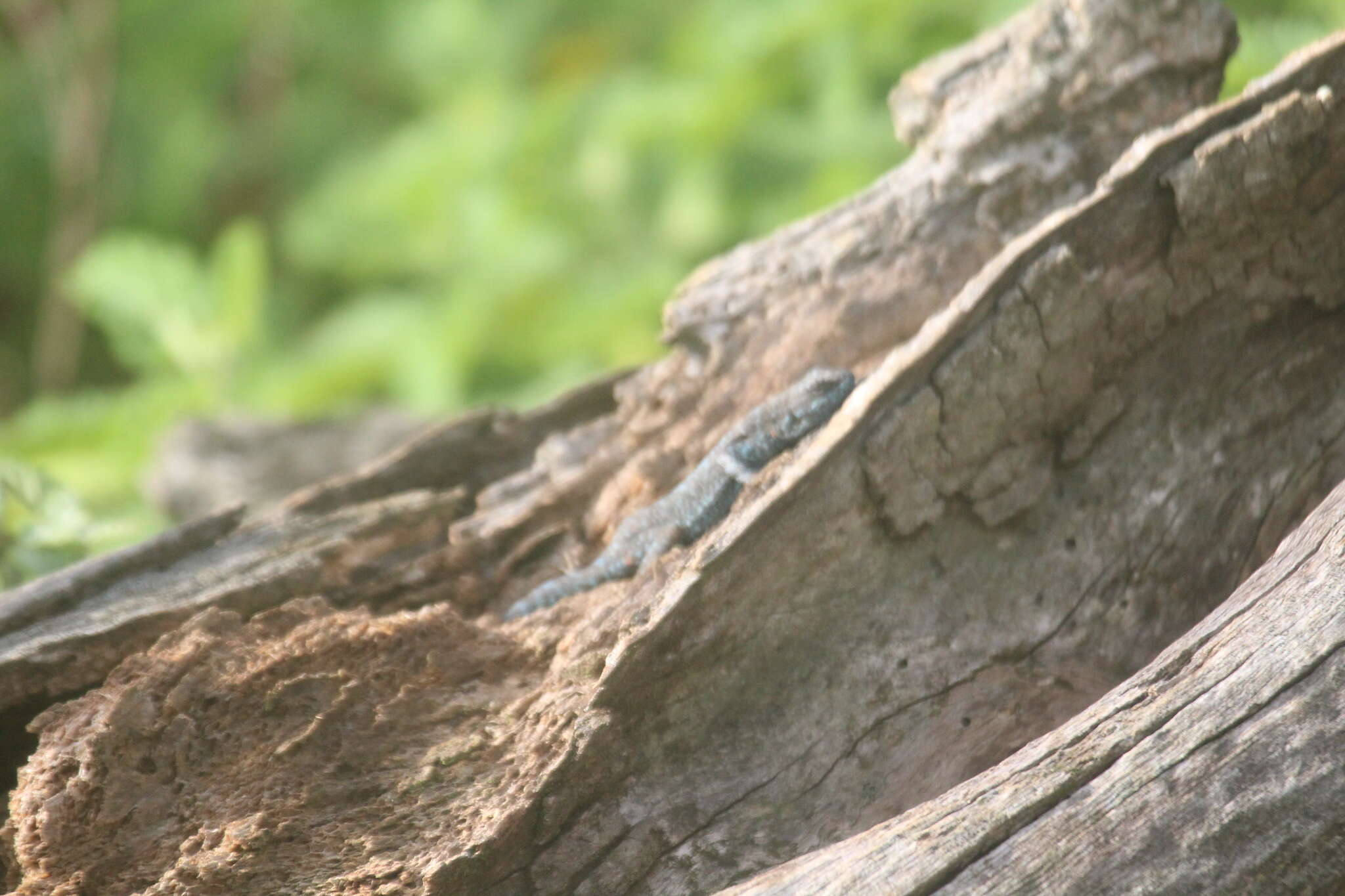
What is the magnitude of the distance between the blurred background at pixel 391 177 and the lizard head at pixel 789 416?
7.33 ft

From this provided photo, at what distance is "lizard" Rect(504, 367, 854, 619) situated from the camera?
9.93ft

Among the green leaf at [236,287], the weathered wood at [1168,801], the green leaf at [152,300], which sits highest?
the green leaf at [152,300]

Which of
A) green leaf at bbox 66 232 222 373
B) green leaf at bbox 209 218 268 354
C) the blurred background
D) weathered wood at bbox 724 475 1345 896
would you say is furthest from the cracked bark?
green leaf at bbox 66 232 222 373

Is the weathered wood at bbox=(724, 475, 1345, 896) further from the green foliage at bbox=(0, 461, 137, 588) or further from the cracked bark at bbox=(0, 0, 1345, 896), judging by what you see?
the green foliage at bbox=(0, 461, 137, 588)

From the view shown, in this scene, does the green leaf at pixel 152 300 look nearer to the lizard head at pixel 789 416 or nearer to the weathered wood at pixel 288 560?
the weathered wood at pixel 288 560

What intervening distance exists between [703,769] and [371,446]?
160 inches

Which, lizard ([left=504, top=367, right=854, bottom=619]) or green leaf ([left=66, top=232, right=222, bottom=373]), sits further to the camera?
green leaf ([left=66, top=232, right=222, bottom=373])

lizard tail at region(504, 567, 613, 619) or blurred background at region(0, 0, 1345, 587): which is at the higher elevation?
blurred background at region(0, 0, 1345, 587)

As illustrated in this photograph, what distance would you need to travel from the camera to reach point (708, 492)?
3182 millimetres

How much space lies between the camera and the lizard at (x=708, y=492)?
303cm

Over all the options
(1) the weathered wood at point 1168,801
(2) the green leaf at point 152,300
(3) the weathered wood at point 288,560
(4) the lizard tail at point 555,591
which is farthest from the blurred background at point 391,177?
(1) the weathered wood at point 1168,801

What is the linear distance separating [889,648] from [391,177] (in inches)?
227

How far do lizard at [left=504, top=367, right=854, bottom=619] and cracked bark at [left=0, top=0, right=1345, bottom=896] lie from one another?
221 millimetres

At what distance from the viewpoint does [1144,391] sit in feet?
9.22
